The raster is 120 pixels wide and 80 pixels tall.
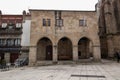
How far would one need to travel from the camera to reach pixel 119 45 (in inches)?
1118

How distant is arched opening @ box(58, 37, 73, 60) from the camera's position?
27.8m

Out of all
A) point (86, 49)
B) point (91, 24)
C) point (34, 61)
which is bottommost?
point (34, 61)

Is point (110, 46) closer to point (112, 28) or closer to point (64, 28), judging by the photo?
point (112, 28)

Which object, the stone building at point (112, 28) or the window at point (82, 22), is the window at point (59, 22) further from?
the stone building at point (112, 28)

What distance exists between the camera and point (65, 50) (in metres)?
28.1

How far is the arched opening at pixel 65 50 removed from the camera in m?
27.8

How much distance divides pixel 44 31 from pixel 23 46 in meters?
6.91

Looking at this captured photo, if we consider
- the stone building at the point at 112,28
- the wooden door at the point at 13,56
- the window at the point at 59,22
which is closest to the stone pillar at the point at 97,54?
the stone building at the point at 112,28

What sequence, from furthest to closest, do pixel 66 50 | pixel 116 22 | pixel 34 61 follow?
pixel 116 22 → pixel 66 50 → pixel 34 61

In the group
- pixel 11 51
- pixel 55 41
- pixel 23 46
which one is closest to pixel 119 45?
pixel 55 41

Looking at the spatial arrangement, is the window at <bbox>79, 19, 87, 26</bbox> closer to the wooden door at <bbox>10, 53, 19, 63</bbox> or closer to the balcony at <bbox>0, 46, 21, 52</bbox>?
the balcony at <bbox>0, 46, 21, 52</bbox>

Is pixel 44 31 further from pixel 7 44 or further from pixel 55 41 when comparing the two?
pixel 7 44

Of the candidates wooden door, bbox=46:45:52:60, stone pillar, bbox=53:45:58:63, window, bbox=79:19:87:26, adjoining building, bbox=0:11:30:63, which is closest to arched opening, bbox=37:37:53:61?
wooden door, bbox=46:45:52:60

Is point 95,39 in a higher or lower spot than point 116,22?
lower
